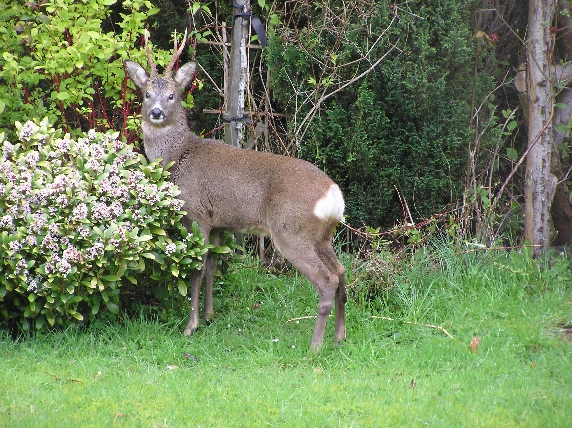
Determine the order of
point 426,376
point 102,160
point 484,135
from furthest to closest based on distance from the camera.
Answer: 1. point 484,135
2. point 102,160
3. point 426,376

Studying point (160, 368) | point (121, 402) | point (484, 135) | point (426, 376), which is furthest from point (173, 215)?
point (484, 135)

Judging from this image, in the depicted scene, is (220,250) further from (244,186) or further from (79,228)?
(79,228)

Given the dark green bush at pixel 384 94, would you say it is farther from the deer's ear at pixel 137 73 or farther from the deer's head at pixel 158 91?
the deer's ear at pixel 137 73

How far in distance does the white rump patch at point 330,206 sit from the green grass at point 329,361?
1010 millimetres

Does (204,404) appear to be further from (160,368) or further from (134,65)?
(134,65)

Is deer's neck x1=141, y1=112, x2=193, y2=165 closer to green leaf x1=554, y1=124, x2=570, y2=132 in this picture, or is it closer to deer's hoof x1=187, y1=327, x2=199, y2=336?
deer's hoof x1=187, y1=327, x2=199, y2=336

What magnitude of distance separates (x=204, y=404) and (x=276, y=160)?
228 cm

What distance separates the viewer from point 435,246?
7.82 m

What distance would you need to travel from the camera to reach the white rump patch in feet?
20.8

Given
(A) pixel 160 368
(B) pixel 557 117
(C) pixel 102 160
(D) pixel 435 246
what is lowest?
(A) pixel 160 368

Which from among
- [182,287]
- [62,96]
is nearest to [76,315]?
[182,287]

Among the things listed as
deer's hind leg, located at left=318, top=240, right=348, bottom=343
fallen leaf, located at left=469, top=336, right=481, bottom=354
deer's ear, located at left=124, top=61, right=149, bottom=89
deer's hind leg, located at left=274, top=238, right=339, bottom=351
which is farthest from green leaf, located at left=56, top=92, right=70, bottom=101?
fallen leaf, located at left=469, top=336, right=481, bottom=354

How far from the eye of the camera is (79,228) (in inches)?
246

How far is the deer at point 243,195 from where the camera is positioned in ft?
20.8
